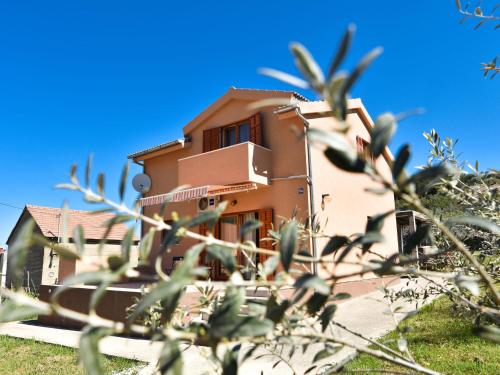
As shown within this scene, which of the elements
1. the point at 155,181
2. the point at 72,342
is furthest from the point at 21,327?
the point at 155,181

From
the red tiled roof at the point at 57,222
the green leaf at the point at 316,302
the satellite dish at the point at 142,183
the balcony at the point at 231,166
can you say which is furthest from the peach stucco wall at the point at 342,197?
the red tiled roof at the point at 57,222

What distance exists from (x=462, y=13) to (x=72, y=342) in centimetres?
1318

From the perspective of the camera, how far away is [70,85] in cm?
3566

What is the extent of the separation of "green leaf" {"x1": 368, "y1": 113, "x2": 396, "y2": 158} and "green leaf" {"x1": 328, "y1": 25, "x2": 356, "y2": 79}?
0.24 m

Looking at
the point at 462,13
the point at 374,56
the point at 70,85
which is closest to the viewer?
the point at 374,56

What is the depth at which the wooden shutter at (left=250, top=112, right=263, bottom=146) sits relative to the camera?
1856cm

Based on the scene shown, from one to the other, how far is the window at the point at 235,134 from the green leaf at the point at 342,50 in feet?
61.9

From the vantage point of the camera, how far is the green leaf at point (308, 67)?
93 centimetres

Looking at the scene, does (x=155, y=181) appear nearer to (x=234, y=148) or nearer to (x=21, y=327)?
(x=234, y=148)

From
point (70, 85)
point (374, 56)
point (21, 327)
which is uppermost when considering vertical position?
point (70, 85)

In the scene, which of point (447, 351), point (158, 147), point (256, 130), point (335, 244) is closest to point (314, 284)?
point (335, 244)

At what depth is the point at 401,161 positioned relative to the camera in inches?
44.0

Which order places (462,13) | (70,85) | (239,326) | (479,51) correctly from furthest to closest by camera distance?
(70,85) → (479,51) → (462,13) → (239,326)

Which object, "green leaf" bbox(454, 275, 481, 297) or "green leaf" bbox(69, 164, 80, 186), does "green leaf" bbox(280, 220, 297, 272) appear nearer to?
"green leaf" bbox(454, 275, 481, 297)
